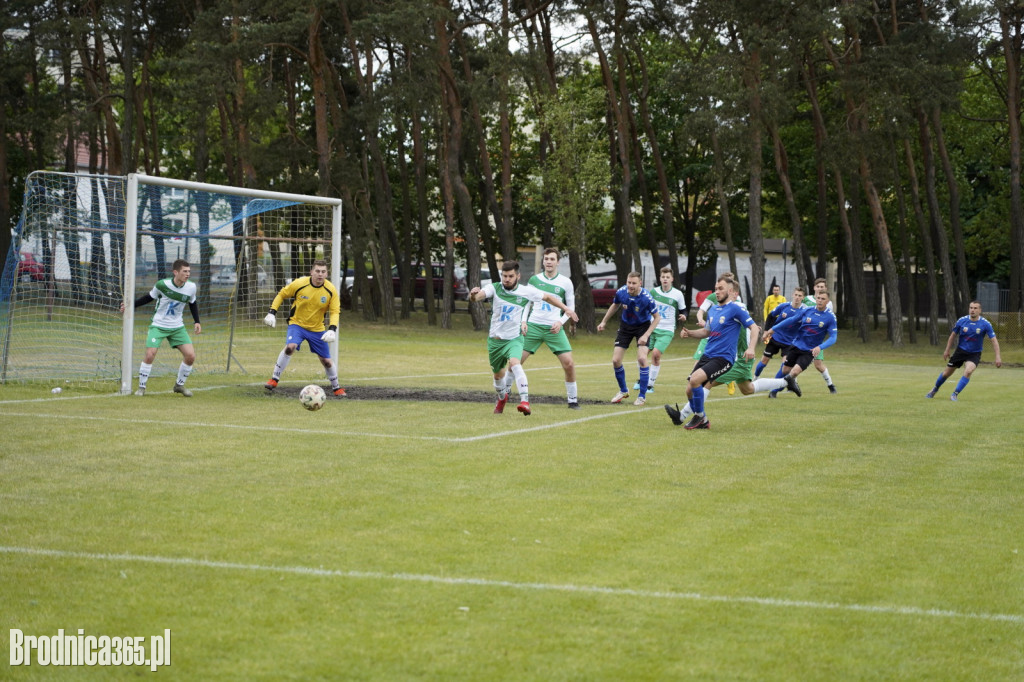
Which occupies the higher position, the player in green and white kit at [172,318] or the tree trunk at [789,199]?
the tree trunk at [789,199]

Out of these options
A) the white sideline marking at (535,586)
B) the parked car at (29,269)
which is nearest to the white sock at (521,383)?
the parked car at (29,269)

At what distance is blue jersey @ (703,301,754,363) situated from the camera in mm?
13672

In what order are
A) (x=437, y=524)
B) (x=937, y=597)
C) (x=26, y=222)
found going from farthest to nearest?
(x=26, y=222)
(x=437, y=524)
(x=937, y=597)

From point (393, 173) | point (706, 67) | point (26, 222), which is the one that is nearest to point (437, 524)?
point (26, 222)

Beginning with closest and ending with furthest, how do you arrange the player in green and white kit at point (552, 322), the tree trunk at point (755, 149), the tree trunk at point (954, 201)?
the player in green and white kit at point (552, 322)
the tree trunk at point (755, 149)
the tree trunk at point (954, 201)

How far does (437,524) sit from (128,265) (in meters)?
10.3

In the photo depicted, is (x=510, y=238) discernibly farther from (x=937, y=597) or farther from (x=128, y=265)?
(x=937, y=597)

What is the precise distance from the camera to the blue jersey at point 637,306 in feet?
57.7

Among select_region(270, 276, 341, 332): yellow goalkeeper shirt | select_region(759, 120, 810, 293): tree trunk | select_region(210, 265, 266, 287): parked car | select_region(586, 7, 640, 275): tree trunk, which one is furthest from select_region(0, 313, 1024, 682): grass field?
select_region(759, 120, 810, 293): tree trunk

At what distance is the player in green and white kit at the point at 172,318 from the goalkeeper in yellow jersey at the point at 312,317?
1278mm

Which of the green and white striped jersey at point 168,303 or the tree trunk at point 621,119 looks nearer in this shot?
the green and white striped jersey at point 168,303

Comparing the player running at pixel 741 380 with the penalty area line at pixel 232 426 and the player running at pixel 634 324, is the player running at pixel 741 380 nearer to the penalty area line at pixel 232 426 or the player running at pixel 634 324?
the player running at pixel 634 324

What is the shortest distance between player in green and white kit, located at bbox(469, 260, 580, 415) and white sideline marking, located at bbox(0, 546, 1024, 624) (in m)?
8.59

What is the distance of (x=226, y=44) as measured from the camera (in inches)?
1321
